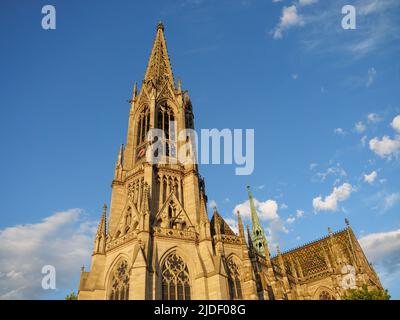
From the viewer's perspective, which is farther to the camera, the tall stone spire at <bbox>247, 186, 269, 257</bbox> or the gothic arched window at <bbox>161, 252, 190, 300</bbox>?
the tall stone spire at <bbox>247, 186, 269, 257</bbox>

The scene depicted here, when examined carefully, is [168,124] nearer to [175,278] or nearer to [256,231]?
[175,278]

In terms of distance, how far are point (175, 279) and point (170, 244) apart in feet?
9.60

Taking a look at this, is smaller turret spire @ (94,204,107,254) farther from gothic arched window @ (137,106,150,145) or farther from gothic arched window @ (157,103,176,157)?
gothic arched window @ (137,106,150,145)

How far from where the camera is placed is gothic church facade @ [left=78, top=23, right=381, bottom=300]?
26234mm

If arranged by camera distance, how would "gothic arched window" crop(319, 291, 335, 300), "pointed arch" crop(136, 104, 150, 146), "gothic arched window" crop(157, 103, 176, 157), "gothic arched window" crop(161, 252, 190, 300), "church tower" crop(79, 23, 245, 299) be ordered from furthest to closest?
"gothic arched window" crop(319, 291, 335, 300) → "pointed arch" crop(136, 104, 150, 146) → "gothic arched window" crop(157, 103, 176, 157) → "church tower" crop(79, 23, 245, 299) → "gothic arched window" crop(161, 252, 190, 300)

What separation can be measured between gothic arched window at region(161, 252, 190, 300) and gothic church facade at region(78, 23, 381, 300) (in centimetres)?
8

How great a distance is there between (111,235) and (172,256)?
663 centimetres

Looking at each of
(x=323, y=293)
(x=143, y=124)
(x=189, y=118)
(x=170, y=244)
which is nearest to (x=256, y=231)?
(x=323, y=293)

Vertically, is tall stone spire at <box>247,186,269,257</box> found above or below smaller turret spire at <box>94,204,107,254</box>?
above

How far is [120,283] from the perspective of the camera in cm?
2669

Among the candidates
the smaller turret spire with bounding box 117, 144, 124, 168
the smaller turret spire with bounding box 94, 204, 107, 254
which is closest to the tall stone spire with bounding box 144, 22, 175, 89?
the smaller turret spire with bounding box 117, 144, 124, 168

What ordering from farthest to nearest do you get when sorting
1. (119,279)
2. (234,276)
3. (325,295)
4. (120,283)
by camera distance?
1. (325,295)
2. (234,276)
3. (119,279)
4. (120,283)

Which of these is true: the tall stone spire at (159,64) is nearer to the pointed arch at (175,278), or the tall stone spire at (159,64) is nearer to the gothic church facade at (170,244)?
the gothic church facade at (170,244)
